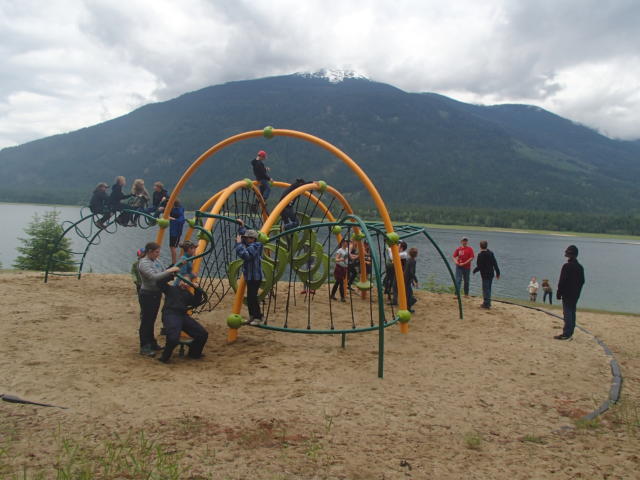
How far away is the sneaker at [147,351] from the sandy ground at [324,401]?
0.09m

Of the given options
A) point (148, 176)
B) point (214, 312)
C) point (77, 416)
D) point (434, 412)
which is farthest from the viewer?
point (148, 176)

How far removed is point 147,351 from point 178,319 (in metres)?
0.73

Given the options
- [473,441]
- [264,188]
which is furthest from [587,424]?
[264,188]

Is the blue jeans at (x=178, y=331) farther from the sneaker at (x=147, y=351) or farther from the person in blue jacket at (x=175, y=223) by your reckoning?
the person in blue jacket at (x=175, y=223)

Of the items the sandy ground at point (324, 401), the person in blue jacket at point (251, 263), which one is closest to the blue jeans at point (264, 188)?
the person in blue jacket at point (251, 263)

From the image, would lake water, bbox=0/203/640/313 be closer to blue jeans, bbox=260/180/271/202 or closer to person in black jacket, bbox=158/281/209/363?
blue jeans, bbox=260/180/271/202

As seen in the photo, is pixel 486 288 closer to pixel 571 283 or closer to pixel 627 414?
pixel 571 283

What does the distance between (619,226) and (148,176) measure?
170742 millimetres

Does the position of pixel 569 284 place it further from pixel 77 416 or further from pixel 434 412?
pixel 77 416

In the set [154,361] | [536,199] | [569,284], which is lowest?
[154,361]

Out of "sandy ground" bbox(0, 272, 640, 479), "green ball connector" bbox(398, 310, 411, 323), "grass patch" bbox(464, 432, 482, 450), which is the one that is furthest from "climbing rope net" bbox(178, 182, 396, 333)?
"grass patch" bbox(464, 432, 482, 450)

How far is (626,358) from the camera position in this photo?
7.50 metres

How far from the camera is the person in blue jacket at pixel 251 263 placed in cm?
735

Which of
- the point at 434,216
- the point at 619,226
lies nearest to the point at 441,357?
the point at 434,216
